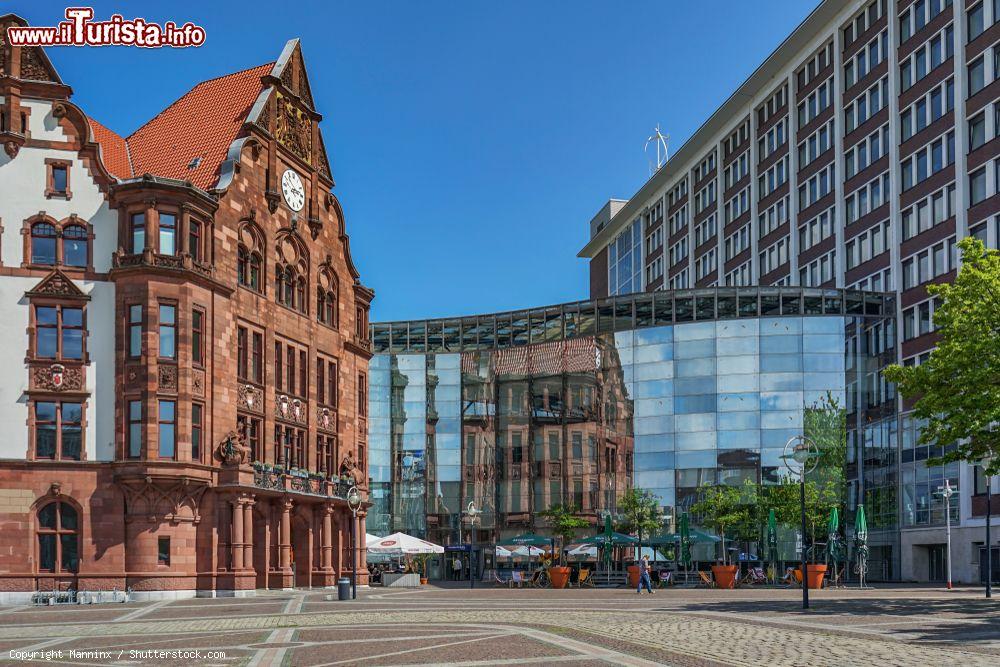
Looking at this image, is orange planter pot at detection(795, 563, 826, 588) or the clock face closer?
orange planter pot at detection(795, 563, 826, 588)

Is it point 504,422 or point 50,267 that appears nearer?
point 50,267

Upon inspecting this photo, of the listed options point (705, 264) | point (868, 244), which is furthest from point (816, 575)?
point (705, 264)

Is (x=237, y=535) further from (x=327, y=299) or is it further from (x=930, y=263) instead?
(x=930, y=263)

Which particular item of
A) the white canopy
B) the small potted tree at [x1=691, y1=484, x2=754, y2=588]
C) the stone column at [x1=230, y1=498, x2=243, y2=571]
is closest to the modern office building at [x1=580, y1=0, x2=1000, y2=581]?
the small potted tree at [x1=691, y1=484, x2=754, y2=588]

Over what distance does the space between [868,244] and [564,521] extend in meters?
27.8

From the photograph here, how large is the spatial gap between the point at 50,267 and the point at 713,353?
42991 mm

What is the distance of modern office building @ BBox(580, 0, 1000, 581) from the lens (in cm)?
7206

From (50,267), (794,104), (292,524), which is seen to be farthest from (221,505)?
(794,104)

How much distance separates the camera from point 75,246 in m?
50.2

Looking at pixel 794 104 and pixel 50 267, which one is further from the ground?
pixel 794 104

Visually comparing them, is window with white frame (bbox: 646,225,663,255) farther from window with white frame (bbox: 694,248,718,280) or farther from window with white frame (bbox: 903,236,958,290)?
window with white frame (bbox: 903,236,958,290)

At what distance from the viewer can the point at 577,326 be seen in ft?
279

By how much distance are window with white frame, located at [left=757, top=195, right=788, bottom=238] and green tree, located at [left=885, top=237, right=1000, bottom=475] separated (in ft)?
191

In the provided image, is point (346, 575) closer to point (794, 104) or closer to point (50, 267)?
point (50, 267)
